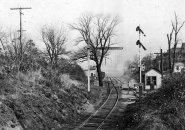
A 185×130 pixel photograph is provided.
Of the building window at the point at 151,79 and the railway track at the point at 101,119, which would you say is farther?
the building window at the point at 151,79

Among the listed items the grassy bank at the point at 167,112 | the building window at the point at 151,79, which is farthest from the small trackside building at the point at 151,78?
the grassy bank at the point at 167,112

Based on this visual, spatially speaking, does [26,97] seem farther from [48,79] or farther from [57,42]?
[57,42]

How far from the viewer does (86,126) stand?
19594mm

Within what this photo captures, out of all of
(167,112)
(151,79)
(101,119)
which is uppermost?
(151,79)

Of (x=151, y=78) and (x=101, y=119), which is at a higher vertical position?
(x=151, y=78)

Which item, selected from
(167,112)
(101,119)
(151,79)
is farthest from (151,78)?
(167,112)

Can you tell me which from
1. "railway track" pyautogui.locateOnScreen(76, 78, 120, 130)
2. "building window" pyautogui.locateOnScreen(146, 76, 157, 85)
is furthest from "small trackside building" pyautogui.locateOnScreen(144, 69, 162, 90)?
"railway track" pyautogui.locateOnScreen(76, 78, 120, 130)

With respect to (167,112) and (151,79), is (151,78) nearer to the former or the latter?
(151,79)

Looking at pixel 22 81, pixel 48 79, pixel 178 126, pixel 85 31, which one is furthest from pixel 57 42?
pixel 178 126

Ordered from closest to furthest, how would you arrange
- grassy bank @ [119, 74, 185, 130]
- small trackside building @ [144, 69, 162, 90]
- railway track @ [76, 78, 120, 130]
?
grassy bank @ [119, 74, 185, 130], railway track @ [76, 78, 120, 130], small trackside building @ [144, 69, 162, 90]

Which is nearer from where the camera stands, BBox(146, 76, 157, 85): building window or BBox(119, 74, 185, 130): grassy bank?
BBox(119, 74, 185, 130): grassy bank

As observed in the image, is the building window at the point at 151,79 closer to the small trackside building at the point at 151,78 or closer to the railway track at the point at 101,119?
the small trackside building at the point at 151,78

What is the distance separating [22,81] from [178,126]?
11.6m

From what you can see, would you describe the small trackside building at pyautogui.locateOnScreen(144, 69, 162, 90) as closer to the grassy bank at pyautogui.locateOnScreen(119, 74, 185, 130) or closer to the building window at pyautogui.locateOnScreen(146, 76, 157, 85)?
the building window at pyautogui.locateOnScreen(146, 76, 157, 85)
